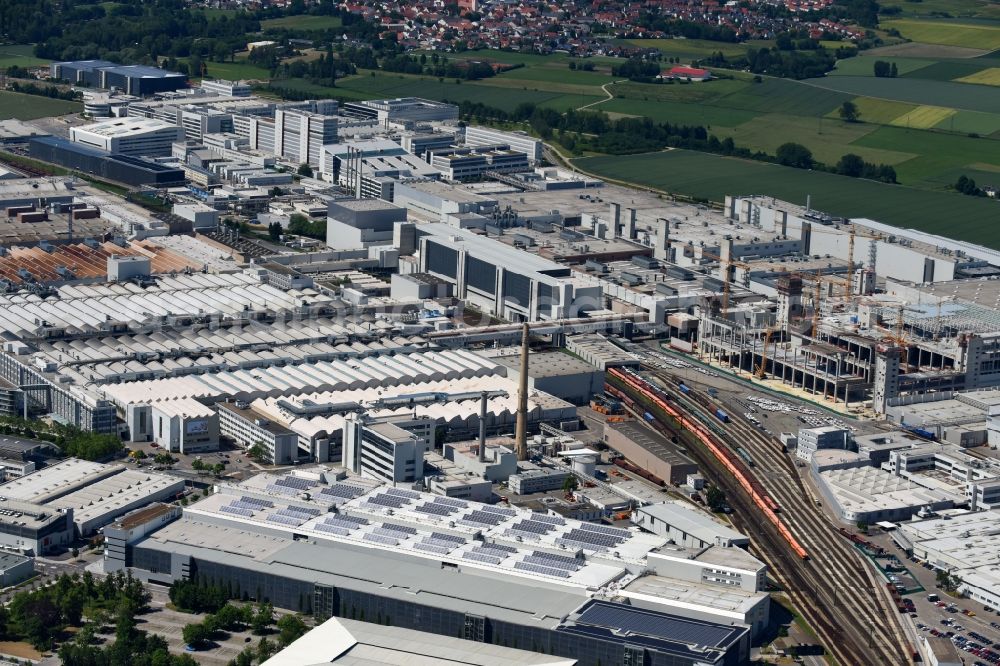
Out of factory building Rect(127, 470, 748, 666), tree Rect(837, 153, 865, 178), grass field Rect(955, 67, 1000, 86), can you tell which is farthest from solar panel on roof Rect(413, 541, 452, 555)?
grass field Rect(955, 67, 1000, 86)

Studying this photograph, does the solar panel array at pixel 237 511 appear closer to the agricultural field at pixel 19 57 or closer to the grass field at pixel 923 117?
the grass field at pixel 923 117

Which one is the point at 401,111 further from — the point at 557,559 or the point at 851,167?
the point at 557,559

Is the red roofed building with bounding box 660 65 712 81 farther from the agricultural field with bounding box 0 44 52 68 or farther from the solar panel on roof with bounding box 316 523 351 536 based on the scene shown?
the solar panel on roof with bounding box 316 523 351 536

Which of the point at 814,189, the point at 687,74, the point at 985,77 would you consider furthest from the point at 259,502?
the point at 985,77

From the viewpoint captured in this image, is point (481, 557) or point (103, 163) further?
point (103, 163)

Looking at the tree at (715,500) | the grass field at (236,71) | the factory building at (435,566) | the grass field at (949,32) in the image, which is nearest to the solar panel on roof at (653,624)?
the factory building at (435,566)

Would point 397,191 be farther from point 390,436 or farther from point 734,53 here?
point 734,53
